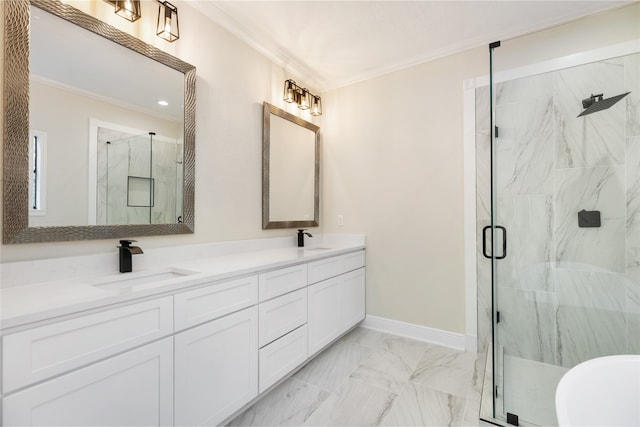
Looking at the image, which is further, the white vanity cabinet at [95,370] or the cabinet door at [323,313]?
the cabinet door at [323,313]

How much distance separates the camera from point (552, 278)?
82.4 inches

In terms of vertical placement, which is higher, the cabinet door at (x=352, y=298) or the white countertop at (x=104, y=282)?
the white countertop at (x=104, y=282)

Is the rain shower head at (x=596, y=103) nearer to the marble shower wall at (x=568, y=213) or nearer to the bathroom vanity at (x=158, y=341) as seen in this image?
the marble shower wall at (x=568, y=213)

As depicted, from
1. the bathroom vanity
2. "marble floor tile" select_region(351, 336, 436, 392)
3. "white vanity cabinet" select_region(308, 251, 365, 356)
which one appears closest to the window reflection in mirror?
the bathroom vanity

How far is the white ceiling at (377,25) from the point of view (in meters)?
2.04

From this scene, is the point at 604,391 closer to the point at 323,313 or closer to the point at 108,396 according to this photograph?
the point at 323,313

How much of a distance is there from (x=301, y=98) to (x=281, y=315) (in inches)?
78.9

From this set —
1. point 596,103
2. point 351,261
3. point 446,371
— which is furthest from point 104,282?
point 596,103

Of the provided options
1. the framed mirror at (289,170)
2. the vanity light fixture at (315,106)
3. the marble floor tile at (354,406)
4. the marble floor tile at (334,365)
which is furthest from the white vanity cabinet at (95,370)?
the vanity light fixture at (315,106)

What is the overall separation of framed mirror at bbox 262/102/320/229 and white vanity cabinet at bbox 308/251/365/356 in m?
0.61

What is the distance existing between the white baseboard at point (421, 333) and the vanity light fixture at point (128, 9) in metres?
2.94

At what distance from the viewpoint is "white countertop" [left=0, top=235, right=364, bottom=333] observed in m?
0.97

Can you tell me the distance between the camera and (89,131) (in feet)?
4.95

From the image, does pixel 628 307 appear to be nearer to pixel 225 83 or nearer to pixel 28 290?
pixel 225 83
